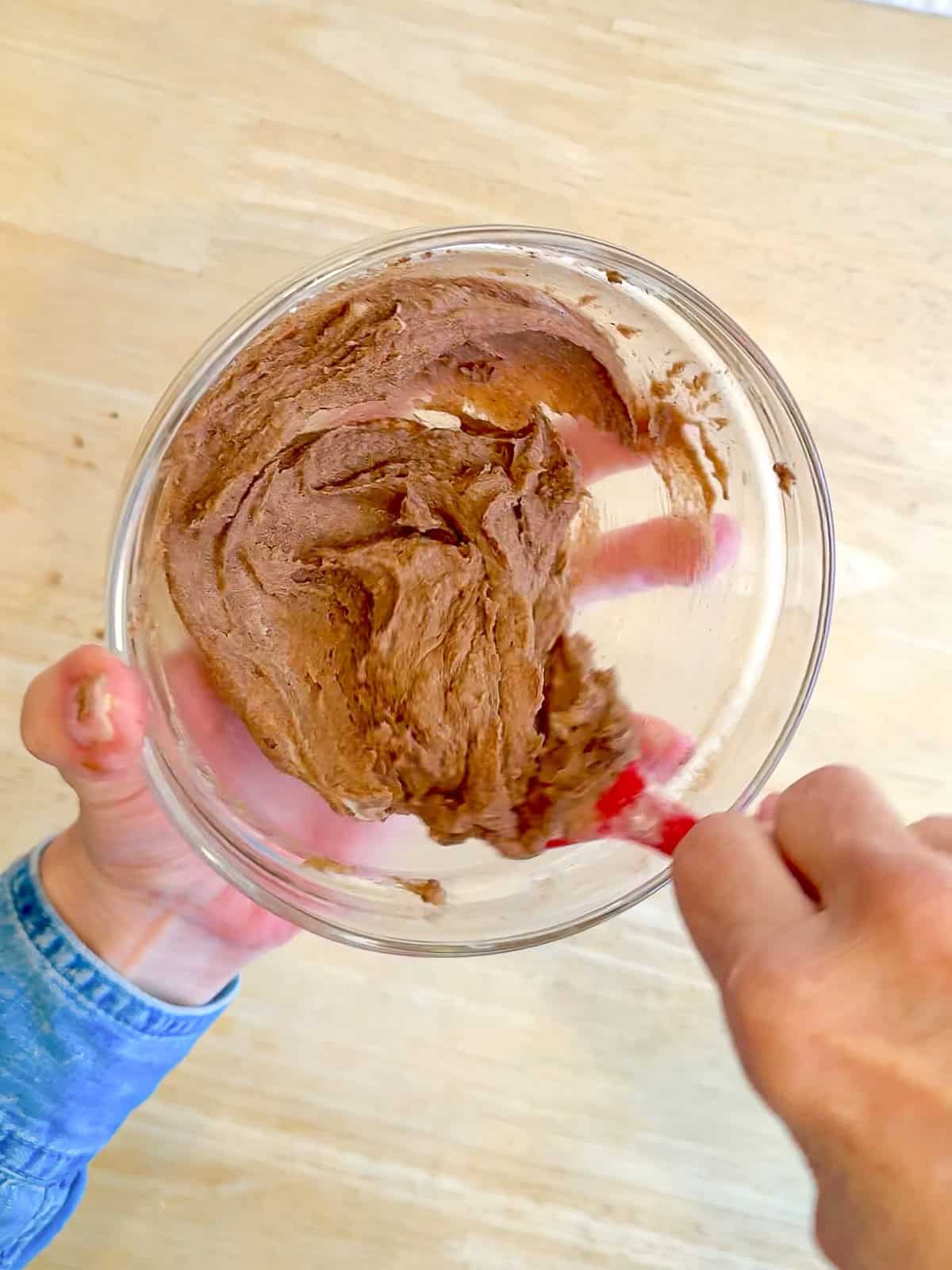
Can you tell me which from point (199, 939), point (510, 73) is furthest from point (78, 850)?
point (510, 73)

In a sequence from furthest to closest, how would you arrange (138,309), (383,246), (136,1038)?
(138,309) → (136,1038) → (383,246)

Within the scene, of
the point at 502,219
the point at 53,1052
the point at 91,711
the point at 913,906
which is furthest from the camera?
the point at 502,219

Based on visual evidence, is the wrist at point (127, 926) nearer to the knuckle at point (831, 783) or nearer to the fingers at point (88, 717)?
the fingers at point (88, 717)

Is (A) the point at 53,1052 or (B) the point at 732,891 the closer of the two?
(B) the point at 732,891

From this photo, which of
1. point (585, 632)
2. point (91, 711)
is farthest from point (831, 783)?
point (91, 711)

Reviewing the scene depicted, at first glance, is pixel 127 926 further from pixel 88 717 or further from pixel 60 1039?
pixel 88 717

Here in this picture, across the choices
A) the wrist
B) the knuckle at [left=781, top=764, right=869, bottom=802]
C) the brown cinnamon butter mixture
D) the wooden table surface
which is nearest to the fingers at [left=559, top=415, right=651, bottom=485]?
the brown cinnamon butter mixture

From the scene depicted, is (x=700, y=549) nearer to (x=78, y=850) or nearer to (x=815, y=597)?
(x=815, y=597)
